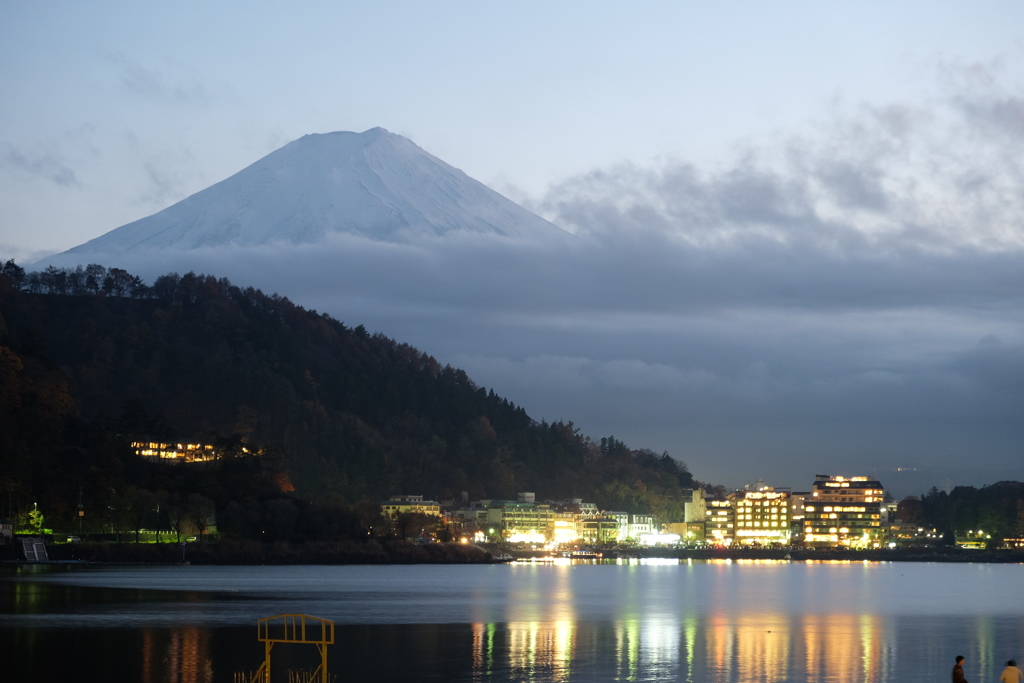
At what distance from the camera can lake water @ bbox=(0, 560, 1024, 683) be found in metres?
39.4

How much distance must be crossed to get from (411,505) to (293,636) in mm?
143626

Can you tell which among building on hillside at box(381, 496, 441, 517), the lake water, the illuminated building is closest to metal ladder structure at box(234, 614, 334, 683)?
the lake water

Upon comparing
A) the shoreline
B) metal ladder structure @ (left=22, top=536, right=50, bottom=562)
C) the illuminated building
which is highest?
the illuminated building

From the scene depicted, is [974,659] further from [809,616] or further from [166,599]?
[166,599]

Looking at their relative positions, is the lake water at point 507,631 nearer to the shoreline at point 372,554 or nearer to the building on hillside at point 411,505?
the shoreline at point 372,554

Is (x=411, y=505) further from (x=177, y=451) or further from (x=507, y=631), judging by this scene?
(x=507, y=631)

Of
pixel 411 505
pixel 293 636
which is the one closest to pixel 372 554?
pixel 411 505

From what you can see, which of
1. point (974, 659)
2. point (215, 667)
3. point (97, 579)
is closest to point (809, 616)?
point (974, 659)

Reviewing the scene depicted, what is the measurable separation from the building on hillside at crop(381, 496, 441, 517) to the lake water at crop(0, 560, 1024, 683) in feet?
270

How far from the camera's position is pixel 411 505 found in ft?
601

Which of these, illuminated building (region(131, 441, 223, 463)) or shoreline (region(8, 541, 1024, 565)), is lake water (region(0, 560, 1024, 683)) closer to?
shoreline (region(8, 541, 1024, 565))

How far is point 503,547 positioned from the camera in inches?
7628

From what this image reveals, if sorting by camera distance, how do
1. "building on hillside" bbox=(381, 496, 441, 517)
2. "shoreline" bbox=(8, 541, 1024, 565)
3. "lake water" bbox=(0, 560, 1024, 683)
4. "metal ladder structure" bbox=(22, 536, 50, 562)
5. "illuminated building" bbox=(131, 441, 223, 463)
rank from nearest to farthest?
"lake water" bbox=(0, 560, 1024, 683) < "metal ladder structure" bbox=(22, 536, 50, 562) < "shoreline" bbox=(8, 541, 1024, 565) < "illuminated building" bbox=(131, 441, 223, 463) < "building on hillside" bbox=(381, 496, 441, 517)

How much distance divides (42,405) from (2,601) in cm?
6399
